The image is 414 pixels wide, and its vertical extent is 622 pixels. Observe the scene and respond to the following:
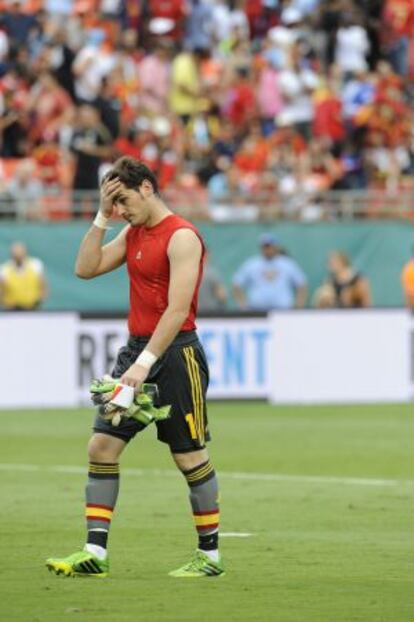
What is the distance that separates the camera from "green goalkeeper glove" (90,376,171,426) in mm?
9781

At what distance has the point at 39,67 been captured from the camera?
2748cm

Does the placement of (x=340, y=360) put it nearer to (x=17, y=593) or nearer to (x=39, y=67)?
(x=39, y=67)

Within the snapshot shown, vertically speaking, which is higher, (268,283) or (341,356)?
(268,283)

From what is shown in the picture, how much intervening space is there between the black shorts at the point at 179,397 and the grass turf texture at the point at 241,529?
29.4 inches

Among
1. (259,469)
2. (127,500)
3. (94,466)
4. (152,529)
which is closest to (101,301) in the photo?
(259,469)

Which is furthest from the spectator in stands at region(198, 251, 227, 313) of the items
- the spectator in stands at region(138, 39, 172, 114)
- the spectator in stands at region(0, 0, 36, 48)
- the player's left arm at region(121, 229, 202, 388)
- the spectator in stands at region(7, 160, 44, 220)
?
the player's left arm at region(121, 229, 202, 388)

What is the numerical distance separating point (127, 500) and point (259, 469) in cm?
269

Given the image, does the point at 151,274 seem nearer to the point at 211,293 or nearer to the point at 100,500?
the point at 100,500

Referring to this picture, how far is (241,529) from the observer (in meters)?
12.3

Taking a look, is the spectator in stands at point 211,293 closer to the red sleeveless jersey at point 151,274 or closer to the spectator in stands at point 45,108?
the spectator in stands at point 45,108

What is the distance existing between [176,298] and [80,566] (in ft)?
4.89

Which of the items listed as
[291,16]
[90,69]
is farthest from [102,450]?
[291,16]

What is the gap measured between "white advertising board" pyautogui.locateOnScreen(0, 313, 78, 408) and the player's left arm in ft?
44.2

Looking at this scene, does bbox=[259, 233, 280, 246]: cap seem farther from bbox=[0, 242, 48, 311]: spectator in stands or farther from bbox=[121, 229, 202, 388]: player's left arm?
bbox=[121, 229, 202, 388]: player's left arm
